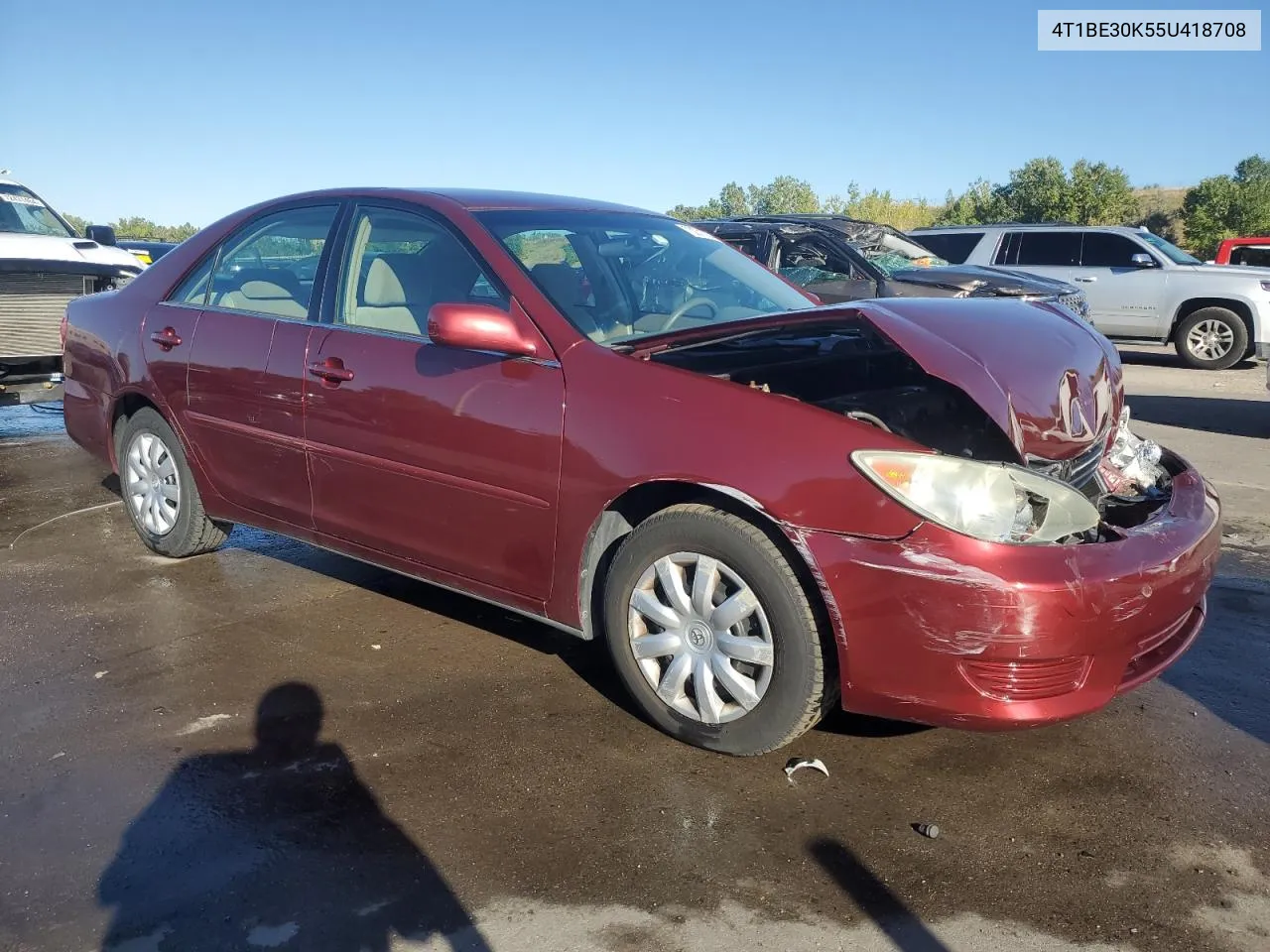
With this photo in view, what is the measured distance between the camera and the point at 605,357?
329 centimetres

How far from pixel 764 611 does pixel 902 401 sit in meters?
1.06

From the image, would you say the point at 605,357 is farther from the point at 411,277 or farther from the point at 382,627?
the point at 382,627

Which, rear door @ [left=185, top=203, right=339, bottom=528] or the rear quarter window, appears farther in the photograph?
the rear quarter window

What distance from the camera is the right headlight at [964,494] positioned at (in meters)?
2.72

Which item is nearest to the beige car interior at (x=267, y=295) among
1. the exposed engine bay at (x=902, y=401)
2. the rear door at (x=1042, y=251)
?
the exposed engine bay at (x=902, y=401)

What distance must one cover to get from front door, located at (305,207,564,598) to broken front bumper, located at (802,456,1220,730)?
3.38 ft

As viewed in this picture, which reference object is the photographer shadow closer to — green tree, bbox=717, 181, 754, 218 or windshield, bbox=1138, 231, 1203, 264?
windshield, bbox=1138, 231, 1203, 264

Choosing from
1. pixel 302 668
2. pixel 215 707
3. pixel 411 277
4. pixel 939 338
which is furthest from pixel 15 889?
pixel 939 338

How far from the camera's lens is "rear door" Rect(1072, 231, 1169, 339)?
1357cm

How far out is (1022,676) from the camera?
273cm

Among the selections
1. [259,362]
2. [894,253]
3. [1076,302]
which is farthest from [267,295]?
[894,253]

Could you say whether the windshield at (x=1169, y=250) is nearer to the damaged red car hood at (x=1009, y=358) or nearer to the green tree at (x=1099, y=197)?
the damaged red car hood at (x=1009, y=358)

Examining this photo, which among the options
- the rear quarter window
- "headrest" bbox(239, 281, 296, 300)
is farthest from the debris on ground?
the rear quarter window

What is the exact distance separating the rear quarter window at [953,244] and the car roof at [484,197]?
10.6 m
